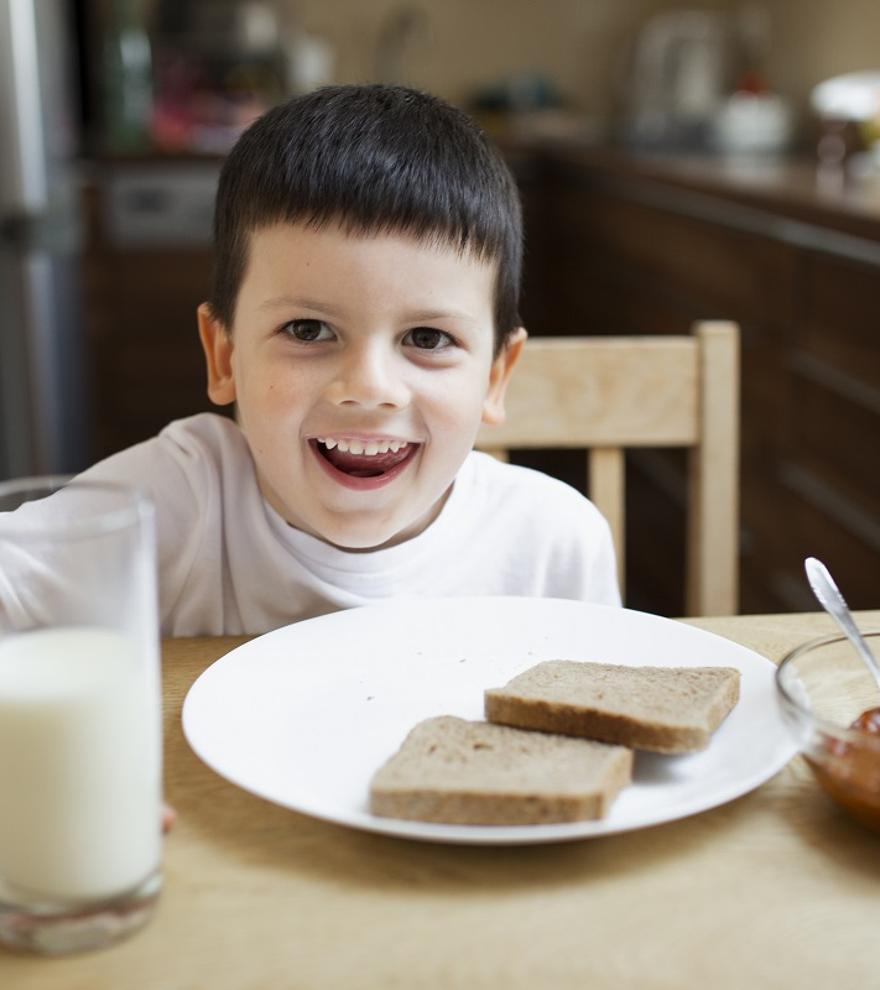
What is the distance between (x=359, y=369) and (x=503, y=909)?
447 mm

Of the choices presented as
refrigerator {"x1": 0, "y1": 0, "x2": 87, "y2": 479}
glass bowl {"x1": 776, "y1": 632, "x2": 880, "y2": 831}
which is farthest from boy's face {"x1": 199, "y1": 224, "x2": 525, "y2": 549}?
refrigerator {"x1": 0, "y1": 0, "x2": 87, "y2": 479}

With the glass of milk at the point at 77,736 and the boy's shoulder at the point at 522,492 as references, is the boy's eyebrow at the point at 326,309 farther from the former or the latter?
the glass of milk at the point at 77,736

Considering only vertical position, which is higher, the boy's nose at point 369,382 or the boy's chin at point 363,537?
the boy's nose at point 369,382

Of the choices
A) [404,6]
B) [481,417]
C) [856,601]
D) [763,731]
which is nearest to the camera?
[763,731]

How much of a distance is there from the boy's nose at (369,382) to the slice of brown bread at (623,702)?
0.81 ft

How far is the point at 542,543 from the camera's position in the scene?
1.19 meters

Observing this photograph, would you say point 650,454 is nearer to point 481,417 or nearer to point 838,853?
point 481,417

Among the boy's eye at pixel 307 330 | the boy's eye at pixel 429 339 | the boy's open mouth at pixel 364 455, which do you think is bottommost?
the boy's open mouth at pixel 364 455

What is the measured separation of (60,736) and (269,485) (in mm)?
586

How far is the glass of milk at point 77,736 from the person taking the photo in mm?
523

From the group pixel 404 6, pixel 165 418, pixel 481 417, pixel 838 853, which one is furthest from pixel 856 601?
pixel 404 6

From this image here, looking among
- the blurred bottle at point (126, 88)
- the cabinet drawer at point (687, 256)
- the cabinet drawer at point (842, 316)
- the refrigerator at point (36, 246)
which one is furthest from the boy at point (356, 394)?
the blurred bottle at point (126, 88)

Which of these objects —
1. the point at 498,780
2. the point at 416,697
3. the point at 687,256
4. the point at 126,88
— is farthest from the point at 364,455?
the point at 126,88

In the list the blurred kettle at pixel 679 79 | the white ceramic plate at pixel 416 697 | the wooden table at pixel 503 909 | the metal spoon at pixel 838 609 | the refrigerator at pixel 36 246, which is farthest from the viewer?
the blurred kettle at pixel 679 79
